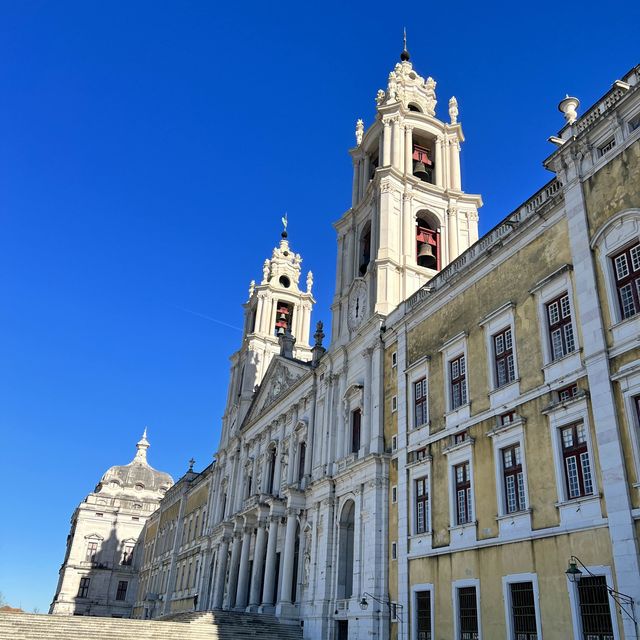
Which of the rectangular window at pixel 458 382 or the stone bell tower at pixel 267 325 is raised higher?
the stone bell tower at pixel 267 325

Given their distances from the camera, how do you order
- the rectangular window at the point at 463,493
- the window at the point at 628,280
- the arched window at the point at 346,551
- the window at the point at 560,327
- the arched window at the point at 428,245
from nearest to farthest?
→ the window at the point at 628,280
the window at the point at 560,327
the rectangular window at the point at 463,493
the arched window at the point at 346,551
the arched window at the point at 428,245

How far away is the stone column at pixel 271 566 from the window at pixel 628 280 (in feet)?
78.7

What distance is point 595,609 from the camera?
15164mm

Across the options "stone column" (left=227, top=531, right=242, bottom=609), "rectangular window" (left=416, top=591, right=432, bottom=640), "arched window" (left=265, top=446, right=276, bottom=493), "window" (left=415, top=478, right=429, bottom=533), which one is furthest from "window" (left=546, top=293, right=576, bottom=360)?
"stone column" (left=227, top=531, right=242, bottom=609)

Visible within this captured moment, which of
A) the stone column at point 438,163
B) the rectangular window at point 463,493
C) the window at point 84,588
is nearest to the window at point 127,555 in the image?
the window at point 84,588

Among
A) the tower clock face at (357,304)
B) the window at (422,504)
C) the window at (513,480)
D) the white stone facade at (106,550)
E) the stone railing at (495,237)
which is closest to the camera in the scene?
the window at (513,480)

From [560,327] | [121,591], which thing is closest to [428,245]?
[560,327]

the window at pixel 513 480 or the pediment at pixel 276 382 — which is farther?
the pediment at pixel 276 382

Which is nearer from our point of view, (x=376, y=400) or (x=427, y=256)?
(x=376, y=400)

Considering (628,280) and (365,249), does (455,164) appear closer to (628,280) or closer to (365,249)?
(365,249)

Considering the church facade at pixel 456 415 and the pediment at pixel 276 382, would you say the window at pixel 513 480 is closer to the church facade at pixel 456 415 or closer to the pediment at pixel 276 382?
the church facade at pixel 456 415

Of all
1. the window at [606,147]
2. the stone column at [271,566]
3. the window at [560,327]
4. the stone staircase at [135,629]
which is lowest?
the stone staircase at [135,629]

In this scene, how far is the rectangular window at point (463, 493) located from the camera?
20.6 m

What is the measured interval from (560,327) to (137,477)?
78.4m
